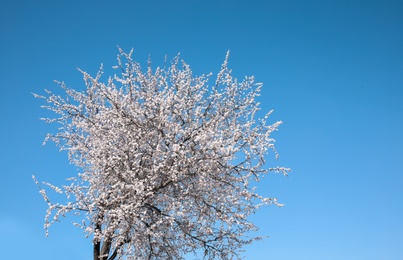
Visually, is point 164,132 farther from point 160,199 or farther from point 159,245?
point 159,245

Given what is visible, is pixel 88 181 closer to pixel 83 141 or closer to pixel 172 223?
pixel 83 141

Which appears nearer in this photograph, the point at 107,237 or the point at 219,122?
the point at 107,237

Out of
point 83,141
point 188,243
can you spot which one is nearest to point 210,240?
point 188,243

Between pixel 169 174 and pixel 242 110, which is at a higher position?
pixel 242 110

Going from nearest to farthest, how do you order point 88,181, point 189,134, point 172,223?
point 172,223
point 189,134
point 88,181

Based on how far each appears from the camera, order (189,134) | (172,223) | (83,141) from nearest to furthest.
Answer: (172,223) → (189,134) → (83,141)

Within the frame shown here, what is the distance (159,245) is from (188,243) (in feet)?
2.72

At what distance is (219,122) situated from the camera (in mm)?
13289

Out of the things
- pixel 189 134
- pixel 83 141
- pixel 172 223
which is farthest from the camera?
pixel 83 141

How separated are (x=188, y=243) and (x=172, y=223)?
1108 millimetres

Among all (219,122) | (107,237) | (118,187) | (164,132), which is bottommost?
(107,237)

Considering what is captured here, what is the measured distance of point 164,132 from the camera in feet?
41.8

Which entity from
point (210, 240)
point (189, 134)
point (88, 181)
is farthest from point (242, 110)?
point (88, 181)

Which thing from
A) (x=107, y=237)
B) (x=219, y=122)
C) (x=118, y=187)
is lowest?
A: (x=107, y=237)
